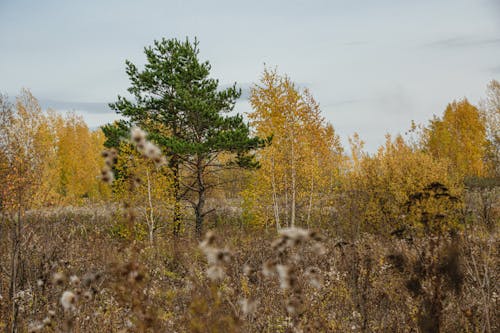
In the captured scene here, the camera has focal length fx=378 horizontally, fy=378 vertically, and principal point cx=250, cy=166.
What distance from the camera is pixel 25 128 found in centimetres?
2250

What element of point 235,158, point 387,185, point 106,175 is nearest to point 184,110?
point 235,158

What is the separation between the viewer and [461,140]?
31422mm

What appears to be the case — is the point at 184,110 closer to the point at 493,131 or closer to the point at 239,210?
the point at 239,210

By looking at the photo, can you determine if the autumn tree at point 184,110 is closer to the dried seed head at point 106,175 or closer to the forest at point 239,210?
the forest at point 239,210

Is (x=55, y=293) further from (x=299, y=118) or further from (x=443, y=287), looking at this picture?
(x=299, y=118)

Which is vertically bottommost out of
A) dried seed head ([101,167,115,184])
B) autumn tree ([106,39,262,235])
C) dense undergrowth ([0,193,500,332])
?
dense undergrowth ([0,193,500,332])

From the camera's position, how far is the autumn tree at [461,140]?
2908cm

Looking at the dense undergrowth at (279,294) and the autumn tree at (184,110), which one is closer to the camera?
the dense undergrowth at (279,294)

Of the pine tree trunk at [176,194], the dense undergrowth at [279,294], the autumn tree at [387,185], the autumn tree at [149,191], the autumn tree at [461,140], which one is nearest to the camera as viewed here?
the dense undergrowth at [279,294]

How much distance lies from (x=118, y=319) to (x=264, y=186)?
34.9ft

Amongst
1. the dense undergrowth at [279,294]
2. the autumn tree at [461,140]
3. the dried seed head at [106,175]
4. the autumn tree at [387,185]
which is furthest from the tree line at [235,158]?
the autumn tree at [461,140]

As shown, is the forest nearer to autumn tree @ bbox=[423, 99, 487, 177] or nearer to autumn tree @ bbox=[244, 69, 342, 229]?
autumn tree @ bbox=[244, 69, 342, 229]

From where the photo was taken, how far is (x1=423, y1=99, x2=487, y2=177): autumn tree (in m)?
29.1

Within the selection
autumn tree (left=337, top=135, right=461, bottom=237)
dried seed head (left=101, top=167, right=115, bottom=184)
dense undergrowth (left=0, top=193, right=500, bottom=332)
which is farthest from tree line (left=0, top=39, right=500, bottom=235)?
dried seed head (left=101, top=167, right=115, bottom=184)
